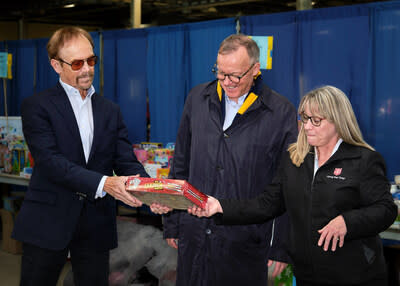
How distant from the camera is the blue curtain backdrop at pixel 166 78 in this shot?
18.7 ft

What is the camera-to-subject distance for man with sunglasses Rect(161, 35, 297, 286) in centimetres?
220

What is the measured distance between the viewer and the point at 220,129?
88.4 inches

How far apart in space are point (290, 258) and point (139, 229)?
2.68m

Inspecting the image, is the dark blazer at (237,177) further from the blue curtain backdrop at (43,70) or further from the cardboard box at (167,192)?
the blue curtain backdrop at (43,70)

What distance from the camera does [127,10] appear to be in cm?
1102

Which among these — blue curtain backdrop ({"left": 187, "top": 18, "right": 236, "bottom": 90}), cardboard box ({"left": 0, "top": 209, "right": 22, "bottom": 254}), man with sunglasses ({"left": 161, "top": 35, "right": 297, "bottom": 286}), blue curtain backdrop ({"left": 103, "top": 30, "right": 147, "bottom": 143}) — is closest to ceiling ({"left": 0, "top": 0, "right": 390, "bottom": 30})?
blue curtain backdrop ({"left": 103, "top": 30, "right": 147, "bottom": 143})

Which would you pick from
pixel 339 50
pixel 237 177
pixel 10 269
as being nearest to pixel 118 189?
pixel 237 177

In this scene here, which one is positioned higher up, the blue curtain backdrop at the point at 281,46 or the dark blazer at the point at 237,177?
the blue curtain backdrop at the point at 281,46

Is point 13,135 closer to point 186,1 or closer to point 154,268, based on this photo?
point 154,268

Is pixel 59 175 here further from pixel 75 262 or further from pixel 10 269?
pixel 10 269

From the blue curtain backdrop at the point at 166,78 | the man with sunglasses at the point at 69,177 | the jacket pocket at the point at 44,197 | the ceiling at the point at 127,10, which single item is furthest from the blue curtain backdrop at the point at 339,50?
the jacket pocket at the point at 44,197

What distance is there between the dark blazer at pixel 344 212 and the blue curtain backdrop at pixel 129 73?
173 inches

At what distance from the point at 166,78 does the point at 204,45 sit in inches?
27.6

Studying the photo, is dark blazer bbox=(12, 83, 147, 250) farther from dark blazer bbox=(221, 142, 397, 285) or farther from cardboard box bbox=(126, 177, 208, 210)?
dark blazer bbox=(221, 142, 397, 285)
